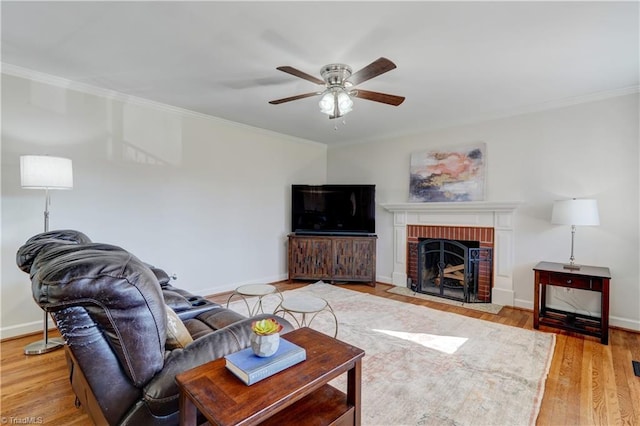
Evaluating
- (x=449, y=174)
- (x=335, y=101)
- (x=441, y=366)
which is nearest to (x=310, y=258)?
(x=449, y=174)

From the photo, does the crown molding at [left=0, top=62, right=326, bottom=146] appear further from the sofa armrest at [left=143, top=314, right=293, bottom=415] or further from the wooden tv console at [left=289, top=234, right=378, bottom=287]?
the sofa armrest at [left=143, top=314, right=293, bottom=415]

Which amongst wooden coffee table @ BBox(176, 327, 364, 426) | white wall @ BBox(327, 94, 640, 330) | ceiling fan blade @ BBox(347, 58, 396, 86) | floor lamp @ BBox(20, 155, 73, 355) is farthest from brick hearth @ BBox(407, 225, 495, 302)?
floor lamp @ BBox(20, 155, 73, 355)

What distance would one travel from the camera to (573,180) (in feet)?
11.2

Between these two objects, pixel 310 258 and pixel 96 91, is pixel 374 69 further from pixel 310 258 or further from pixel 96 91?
pixel 310 258

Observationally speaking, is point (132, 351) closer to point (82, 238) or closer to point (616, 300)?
point (82, 238)

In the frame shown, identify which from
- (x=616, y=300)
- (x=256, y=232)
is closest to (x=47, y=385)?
(x=256, y=232)

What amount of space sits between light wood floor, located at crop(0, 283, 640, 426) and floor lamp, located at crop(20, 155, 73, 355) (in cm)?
9

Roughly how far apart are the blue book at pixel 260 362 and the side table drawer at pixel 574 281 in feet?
9.85

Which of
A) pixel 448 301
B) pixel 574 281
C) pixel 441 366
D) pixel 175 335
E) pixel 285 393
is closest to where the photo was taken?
pixel 285 393

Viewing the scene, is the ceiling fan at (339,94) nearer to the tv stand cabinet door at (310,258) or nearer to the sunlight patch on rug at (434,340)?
the sunlight patch on rug at (434,340)

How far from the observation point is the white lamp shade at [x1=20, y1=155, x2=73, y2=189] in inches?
96.9

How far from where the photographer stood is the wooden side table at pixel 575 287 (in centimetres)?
278

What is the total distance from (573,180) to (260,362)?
395cm

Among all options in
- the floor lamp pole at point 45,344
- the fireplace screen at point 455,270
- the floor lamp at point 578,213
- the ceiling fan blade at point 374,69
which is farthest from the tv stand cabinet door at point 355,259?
the floor lamp pole at point 45,344
